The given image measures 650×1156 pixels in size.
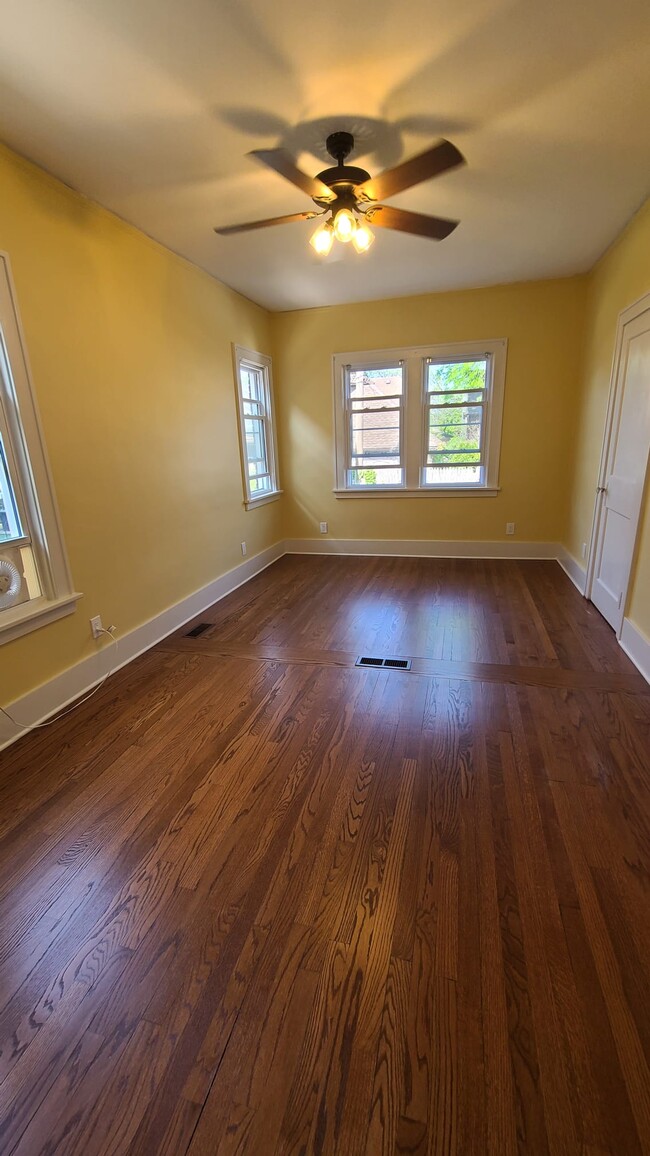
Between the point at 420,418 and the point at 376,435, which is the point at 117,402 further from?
the point at 420,418

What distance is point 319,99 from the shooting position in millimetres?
1919

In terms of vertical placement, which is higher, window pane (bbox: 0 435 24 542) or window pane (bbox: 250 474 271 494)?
window pane (bbox: 0 435 24 542)

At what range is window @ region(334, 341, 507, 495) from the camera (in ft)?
15.6

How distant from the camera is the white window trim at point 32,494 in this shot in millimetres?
2176

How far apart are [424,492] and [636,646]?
9.30 feet

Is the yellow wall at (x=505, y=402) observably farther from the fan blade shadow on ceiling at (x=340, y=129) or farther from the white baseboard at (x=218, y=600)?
the fan blade shadow on ceiling at (x=340, y=129)

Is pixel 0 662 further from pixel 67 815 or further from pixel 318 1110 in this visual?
pixel 318 1110

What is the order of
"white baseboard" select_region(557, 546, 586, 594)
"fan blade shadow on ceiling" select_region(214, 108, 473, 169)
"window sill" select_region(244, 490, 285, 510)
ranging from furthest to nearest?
"window sill" select_region(244, 490, 285, 510) < "white baseboard" select_region(557, 546, 586, 594) < "fan blade shadow on ceiling" select_region(214, 108, 473, 169)

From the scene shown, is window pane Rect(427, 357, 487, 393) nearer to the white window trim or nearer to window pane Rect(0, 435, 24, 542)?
the white window trim

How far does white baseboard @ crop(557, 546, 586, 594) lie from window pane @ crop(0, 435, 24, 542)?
13.5ft

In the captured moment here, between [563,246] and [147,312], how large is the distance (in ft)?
10.3

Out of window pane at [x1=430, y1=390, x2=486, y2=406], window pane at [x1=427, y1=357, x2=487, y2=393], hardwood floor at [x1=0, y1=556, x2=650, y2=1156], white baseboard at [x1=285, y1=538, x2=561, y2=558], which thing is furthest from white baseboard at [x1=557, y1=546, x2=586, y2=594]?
window pane at [x1=427, y1=357, x2=487, y2=393]

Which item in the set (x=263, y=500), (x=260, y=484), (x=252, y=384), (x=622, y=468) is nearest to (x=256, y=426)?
(x=252, y=384)

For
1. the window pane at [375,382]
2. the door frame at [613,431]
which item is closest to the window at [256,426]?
the window pane at [375,382]
